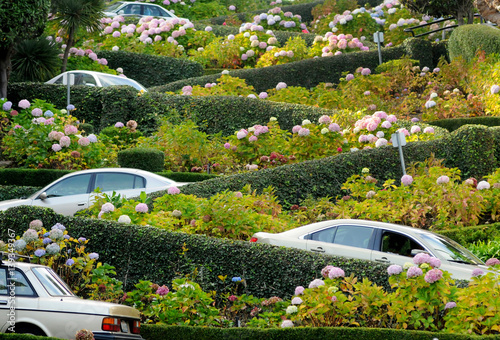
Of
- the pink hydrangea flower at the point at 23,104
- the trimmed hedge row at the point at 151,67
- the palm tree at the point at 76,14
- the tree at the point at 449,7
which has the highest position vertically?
the tree at the point at 449,7

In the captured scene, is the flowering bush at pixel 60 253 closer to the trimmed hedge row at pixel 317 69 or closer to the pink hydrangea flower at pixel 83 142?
the pink hydrangea flower at pixel 83 142

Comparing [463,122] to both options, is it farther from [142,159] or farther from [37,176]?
[37,176]

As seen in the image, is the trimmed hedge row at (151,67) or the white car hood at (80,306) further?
the trimmed hedge row at (151,67)

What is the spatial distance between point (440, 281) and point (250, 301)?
2198 mm

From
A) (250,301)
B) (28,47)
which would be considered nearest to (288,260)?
(250,301)

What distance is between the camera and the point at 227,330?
8.26m

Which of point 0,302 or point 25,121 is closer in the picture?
point 0,302

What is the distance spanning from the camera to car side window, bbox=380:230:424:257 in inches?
412

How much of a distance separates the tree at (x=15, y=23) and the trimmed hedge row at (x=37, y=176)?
191 inches

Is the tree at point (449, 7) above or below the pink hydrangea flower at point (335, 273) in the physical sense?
above

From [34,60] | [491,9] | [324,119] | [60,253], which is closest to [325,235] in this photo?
[60,253]

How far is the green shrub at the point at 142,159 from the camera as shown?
1592cm

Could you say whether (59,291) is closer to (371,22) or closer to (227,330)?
(227,330)

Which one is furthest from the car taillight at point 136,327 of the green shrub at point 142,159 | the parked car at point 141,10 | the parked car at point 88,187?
the parked car at point 141,10
